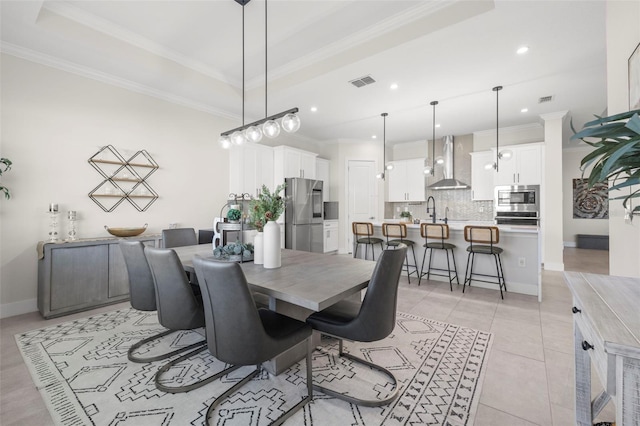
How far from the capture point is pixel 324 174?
720 centimetres

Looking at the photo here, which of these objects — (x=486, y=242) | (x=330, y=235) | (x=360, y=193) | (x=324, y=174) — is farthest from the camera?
(x=360, y=193)

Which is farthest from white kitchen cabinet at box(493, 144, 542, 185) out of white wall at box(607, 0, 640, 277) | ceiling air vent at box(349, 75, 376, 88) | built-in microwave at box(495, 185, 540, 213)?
white wall at box(607, 0, 640, 277)

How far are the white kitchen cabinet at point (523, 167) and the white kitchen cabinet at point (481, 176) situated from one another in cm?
33

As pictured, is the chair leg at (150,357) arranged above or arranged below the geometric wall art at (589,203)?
below

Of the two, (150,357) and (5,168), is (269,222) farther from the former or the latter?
(5,168)

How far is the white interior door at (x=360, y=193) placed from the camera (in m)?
7.21

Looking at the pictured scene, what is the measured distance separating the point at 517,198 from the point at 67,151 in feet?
25.0

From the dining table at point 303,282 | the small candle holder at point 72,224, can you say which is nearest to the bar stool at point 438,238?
the dining table at point 303,282

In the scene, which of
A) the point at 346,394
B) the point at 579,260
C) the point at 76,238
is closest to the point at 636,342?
the point at 346,394

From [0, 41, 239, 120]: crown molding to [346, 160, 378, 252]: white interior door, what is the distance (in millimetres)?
3730

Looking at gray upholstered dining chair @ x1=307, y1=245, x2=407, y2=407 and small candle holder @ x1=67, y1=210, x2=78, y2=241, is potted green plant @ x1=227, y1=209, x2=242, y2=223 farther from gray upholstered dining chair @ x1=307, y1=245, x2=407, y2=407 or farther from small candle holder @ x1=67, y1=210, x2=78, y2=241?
small candle holder @ x1=67, y1=210, x2=78, y2=241

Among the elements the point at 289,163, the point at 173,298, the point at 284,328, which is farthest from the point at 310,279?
the point at 289,163

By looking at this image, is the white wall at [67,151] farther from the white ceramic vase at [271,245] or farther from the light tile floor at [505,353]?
the white ceramic vase at [271,245]

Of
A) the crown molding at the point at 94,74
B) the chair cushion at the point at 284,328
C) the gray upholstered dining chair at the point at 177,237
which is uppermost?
the crown molding at the point at 94,74
